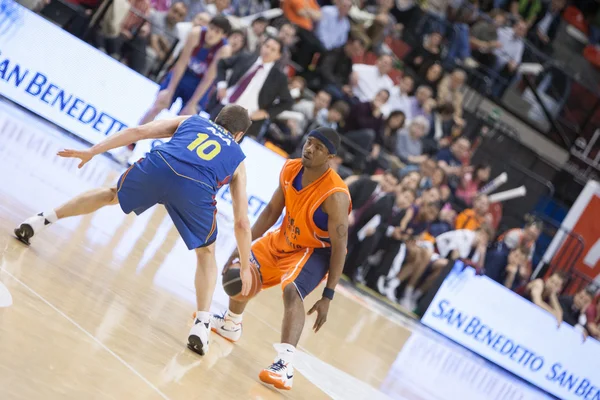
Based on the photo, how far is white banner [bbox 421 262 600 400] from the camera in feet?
43.7

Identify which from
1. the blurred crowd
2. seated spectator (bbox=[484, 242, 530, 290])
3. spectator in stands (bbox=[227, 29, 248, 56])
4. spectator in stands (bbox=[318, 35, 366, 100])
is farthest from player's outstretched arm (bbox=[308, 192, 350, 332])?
spectator in stands (bbox=[318, 35, 366, 100])

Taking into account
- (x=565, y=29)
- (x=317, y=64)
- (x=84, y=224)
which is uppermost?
(x=565, y=29)

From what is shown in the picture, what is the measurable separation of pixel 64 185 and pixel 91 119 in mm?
3922

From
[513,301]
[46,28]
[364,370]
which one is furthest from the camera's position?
[513,301]

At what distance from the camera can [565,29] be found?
20.8 metres

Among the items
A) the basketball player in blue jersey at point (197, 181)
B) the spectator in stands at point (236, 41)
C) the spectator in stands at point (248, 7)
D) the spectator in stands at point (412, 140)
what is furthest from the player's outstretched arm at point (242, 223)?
the spectator in stands at point (248, 7)

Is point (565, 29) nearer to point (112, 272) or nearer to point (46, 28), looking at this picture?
point (46, 28)

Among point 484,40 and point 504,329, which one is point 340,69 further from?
point 504,329

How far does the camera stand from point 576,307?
566 inches

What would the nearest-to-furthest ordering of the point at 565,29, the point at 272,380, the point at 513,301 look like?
the point at 272,380, the point at 513,301, the point at 565,29

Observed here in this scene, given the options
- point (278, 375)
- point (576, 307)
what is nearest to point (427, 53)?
point (576, 307)

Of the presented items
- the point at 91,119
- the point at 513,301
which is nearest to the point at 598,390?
the point at 513,301

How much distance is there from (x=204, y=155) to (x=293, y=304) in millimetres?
1138

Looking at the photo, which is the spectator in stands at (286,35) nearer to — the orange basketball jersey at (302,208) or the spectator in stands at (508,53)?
the spectator in stands at (508,53)
